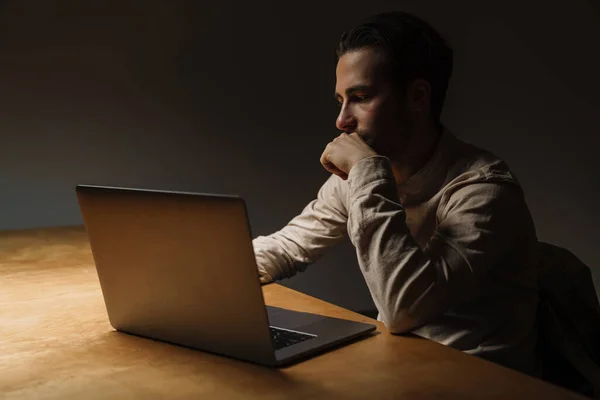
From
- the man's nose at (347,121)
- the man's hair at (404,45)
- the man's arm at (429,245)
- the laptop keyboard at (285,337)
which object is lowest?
the laptop keyboard at (285,337)

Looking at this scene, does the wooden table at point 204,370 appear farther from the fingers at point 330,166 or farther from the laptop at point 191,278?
the fingers at point 330,166

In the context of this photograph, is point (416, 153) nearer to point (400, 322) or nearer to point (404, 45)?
point (404, 45)

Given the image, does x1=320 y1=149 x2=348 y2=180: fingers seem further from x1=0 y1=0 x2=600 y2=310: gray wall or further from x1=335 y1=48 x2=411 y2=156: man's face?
x1=0 y1=0 x2=600 y2=310: gray wall

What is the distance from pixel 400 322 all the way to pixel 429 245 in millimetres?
206

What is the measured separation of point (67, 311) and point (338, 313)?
486 mm

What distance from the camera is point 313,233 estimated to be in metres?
1.73

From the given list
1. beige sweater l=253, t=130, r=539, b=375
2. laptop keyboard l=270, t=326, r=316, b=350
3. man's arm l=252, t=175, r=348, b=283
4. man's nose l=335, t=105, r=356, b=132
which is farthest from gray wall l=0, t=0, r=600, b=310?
laptop keyboard l=270, t=326, r=316, b=350

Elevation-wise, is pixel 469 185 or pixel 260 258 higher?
pixel 469 185

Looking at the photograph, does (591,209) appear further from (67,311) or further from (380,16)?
(67,311)

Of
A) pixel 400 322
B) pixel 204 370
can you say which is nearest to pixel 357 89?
pixel 400 322

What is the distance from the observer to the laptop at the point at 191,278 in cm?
95

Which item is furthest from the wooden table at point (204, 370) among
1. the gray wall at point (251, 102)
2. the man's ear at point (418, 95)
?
the gray wall at point (251, 102)

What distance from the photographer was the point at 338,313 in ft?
4.09

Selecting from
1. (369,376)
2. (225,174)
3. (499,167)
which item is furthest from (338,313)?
(225,174)
